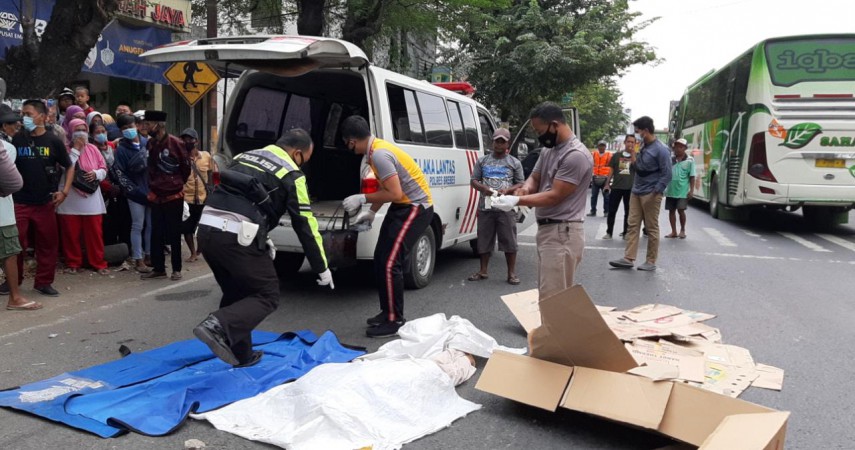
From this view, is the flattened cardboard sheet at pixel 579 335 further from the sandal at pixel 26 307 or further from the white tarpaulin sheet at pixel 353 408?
the sandal at pixel 26 307

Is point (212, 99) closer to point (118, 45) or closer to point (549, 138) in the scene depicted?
point (118, 45)

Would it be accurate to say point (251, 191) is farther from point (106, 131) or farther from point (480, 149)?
point (106, 131)

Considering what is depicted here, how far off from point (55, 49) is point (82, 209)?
1922 mm

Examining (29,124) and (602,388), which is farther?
(29,124)

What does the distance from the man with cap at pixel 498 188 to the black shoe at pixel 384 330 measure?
2.27 meters

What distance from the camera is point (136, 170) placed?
7211mm

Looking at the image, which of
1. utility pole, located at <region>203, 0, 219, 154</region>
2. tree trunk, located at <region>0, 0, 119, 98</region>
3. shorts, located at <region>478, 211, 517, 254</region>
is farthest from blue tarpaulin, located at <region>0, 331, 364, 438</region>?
utility pole, located at <region>203, 0, 219, 154</region>

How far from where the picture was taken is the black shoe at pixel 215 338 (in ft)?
12.2

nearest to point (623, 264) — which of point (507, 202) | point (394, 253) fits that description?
point (394, 253)

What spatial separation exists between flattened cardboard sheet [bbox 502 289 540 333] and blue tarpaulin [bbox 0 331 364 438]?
131 centimetres

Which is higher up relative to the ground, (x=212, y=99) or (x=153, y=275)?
(x=212, y=99)

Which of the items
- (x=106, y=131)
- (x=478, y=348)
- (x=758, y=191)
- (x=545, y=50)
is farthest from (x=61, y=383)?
(x=545, y=50)

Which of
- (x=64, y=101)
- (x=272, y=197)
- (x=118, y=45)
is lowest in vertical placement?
(x=272, y=197)

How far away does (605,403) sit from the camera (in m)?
3.27
